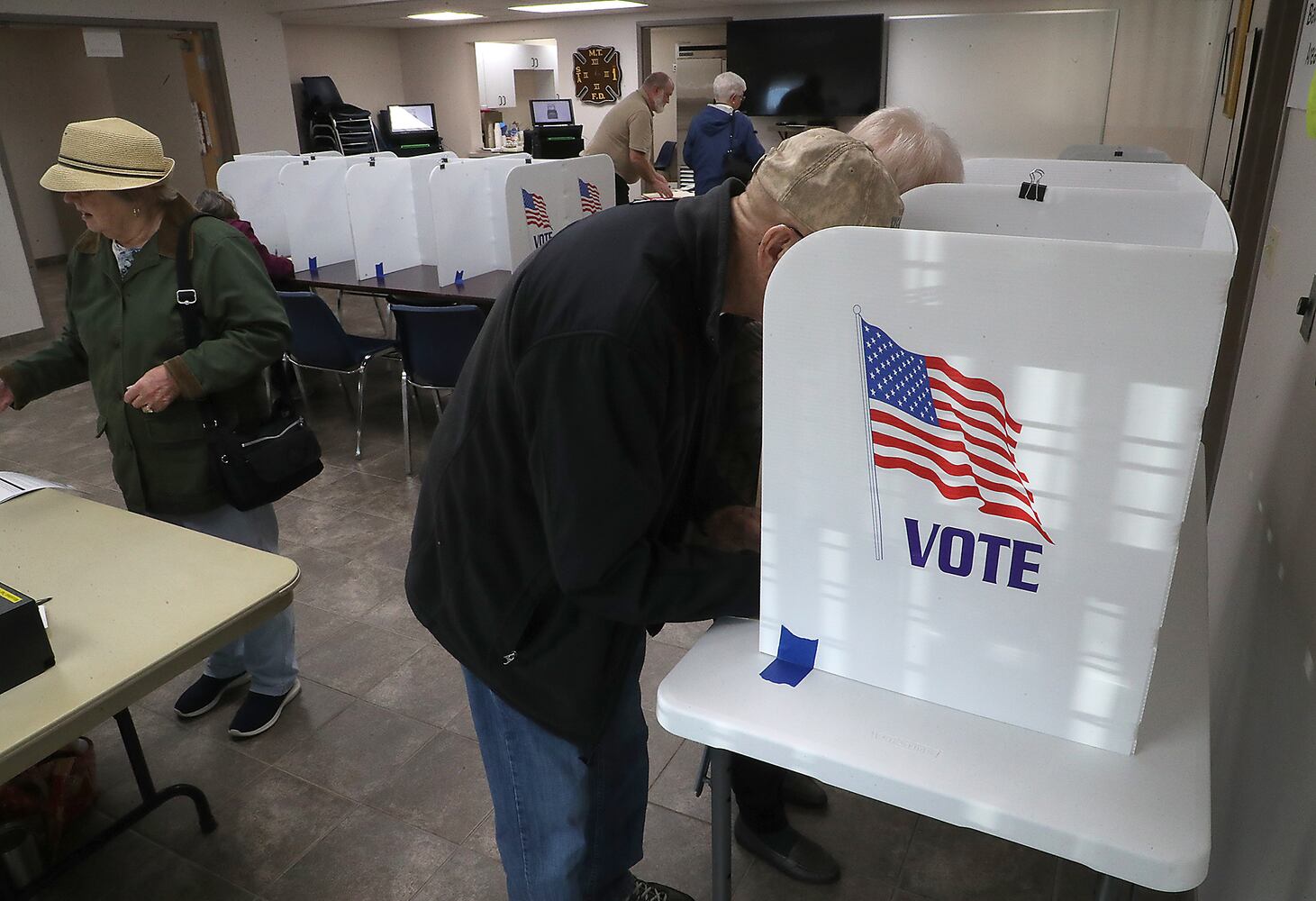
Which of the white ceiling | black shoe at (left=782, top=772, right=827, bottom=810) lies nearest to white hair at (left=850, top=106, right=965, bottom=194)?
black shoe at (left=782, top=772, right=827, bottom=810)

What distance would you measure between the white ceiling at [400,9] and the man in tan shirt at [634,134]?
324 centimetres

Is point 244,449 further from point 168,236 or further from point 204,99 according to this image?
point 204,99

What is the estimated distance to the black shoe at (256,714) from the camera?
82.0 inches

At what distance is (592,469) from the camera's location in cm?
87

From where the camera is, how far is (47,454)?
12.8 ft

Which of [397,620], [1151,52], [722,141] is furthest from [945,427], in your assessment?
[1151,52]

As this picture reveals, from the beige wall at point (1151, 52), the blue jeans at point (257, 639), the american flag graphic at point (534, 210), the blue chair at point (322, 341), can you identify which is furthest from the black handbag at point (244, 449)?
the beige wall at point (1151, 52)

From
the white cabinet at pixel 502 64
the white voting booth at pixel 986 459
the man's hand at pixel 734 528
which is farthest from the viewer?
the white cabinet at pixel 502 64

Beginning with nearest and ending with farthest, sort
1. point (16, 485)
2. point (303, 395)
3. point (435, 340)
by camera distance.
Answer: point (16, 485)
point (435, 340)
point (303, 395)

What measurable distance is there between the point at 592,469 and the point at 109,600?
90 centimetres

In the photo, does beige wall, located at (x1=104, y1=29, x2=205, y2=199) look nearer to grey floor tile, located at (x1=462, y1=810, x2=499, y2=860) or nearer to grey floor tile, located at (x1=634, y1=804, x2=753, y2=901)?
grey floor tile, located at (x1=462, y1=810, x2=499, y2=860)

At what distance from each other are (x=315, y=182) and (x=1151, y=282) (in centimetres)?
453

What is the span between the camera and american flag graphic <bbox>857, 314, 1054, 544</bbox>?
76cm

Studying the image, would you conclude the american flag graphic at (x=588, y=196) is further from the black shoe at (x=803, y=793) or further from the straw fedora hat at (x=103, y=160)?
the black shoe at (x=803, y=793)
